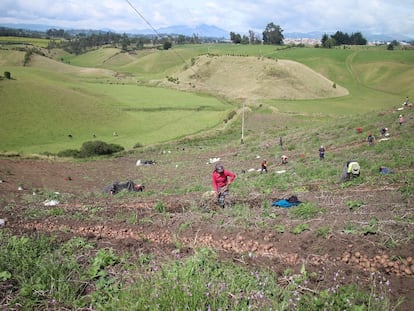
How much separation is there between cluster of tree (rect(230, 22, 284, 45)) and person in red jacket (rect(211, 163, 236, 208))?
613 ft

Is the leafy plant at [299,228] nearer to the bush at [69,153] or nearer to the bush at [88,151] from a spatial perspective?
Answer: the bush at [88,151]

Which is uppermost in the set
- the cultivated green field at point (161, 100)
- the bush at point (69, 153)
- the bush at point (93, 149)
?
the cultivated green field at point (161, 100)

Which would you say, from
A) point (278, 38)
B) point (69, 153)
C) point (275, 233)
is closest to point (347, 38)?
point (278, 38)

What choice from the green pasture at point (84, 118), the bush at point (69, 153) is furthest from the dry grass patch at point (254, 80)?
the bush at point (69, 153)

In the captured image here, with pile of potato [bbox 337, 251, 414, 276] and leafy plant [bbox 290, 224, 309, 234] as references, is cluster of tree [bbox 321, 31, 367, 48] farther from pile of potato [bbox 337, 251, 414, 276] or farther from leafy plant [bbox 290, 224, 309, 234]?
pile of potato [bbox 337, 251, 414, 276]

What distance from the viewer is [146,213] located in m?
9.80

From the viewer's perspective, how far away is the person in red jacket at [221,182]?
1098 centimetres

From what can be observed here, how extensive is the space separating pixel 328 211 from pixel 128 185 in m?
12.3

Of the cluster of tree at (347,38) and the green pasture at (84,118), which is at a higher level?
the cluster of tree at (347,38)

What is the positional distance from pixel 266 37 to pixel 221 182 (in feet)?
627

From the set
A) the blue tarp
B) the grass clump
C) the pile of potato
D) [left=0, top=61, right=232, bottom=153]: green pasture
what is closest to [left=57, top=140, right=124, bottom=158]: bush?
[left=0, top=61, right=232, bottom=153]: green pasture

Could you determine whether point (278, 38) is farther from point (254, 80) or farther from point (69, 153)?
point (69, 153)

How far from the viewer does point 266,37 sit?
18862 centimetres

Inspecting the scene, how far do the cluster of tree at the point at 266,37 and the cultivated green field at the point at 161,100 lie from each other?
2135 inches
